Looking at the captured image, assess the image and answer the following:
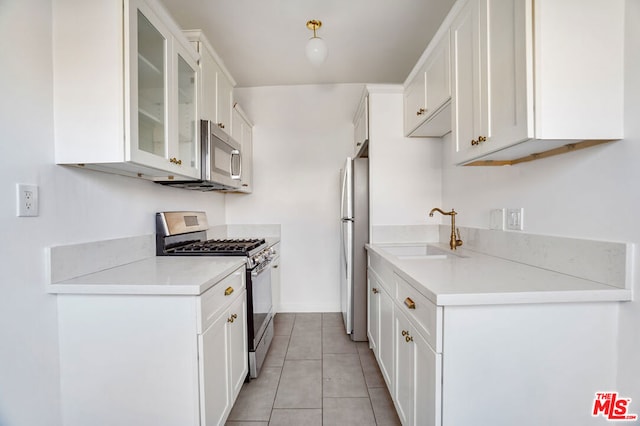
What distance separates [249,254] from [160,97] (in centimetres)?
101

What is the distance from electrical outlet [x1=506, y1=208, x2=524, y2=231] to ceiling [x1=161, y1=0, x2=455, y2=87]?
151 centimetres

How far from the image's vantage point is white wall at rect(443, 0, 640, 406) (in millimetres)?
950

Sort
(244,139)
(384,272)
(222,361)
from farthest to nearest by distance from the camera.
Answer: (244,139) → (384,272) → (222,361)

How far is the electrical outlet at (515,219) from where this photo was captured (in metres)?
1.46

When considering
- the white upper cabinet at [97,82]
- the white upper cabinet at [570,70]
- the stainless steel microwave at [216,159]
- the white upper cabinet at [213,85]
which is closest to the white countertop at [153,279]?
the white upper cabinet at [97,82]

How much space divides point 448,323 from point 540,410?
0.45 m

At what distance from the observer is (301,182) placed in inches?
129

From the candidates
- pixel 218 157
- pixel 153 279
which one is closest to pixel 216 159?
pixel 218 157

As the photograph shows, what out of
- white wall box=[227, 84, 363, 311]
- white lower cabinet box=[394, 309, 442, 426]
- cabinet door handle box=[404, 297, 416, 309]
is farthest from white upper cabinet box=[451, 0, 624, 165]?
white wall box=[227, 84, 363, 311]

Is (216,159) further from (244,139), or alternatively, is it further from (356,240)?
(356,240)

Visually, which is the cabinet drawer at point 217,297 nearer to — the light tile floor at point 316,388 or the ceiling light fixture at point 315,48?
the light tile floor at point 316,388

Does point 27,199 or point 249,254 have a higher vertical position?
point 27,199

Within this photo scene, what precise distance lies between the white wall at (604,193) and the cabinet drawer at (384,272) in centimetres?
73

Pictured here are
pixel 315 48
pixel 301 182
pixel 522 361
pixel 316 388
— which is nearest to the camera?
pixel 522 361
